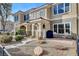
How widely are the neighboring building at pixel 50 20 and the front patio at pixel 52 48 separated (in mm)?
148

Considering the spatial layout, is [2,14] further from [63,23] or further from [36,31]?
[63,23]

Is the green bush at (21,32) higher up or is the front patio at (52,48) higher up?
the green bush at (21,32)

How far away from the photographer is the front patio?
359 cm

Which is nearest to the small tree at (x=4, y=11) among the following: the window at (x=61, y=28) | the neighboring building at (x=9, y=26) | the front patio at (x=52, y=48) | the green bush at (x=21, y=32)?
the neighboring building at (x=9, y=26)

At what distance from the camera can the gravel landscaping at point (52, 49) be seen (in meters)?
3.59

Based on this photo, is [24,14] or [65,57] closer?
[65,57]

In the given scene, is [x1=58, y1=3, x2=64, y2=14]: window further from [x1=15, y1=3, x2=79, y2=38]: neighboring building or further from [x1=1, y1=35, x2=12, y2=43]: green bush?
[x1=1, y1=35, x2=12, y2=43]: green bush

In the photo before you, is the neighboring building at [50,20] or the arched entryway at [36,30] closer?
the neighboring building at [50,20]

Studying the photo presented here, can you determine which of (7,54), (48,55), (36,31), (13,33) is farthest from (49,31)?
(7,54)

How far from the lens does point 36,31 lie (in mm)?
3707

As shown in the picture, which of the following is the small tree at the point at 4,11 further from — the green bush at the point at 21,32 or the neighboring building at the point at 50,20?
the green bush at the point at 21,32

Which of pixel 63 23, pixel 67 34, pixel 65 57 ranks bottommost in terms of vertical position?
pixel 65 57

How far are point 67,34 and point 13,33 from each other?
117cm

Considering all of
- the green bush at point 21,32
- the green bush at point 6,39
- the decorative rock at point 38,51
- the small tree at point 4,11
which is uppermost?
the small tree at point 4,11
